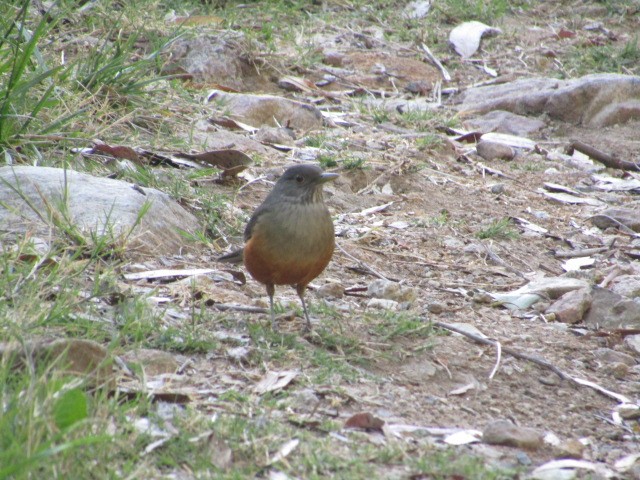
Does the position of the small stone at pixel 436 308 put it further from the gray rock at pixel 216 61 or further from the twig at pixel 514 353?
the gray rock at pixel 216 61

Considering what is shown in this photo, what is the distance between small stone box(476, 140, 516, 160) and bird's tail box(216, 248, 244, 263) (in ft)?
13.1

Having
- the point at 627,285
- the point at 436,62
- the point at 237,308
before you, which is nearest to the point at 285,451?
the point at 237,308

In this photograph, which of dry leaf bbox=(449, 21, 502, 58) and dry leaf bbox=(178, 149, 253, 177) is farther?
dry leaf bbox=(449, 21, 502, 58)

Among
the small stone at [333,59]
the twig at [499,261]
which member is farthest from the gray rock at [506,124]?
the twig at [499,261]

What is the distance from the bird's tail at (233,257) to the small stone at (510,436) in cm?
205

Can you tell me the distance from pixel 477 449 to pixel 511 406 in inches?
25.7

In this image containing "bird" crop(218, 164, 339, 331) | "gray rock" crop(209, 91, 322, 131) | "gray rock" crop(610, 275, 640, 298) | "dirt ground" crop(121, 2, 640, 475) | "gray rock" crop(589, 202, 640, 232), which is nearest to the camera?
"dirt ground" crop(121, 2, 640, 475)

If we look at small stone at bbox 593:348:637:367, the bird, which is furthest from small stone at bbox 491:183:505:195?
the bird

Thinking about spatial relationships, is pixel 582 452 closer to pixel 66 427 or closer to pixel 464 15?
pixel 66 427

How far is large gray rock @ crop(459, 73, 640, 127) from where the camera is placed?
31.1ft

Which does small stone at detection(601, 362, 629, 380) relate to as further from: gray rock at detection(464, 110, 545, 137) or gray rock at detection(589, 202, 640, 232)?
gray rock at detection(464, 110, 545, 137)

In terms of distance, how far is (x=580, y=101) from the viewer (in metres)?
9.55

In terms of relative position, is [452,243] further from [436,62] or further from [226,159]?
[436,62]

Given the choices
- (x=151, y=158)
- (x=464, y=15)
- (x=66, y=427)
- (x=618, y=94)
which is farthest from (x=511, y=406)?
(x=464, y=15)
